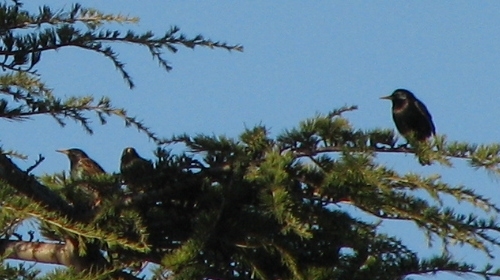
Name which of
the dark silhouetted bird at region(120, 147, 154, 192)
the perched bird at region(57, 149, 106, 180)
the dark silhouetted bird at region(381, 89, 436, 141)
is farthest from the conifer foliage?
the dark silhouetted bird at region(381, 89, 436, 141)

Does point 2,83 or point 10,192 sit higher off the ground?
point 2,83

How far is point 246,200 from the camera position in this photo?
3061 millimetres

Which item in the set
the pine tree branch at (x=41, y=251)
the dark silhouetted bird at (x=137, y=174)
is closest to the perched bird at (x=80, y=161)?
the pine tree branch at (x=41, y=251)

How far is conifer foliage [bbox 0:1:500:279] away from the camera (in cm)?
295

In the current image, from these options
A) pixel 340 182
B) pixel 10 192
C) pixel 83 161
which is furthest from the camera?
pixel 83 161

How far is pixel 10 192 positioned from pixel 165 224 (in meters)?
0.53

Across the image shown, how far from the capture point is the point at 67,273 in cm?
270

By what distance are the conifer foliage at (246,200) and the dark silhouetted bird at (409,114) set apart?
11.9 ft

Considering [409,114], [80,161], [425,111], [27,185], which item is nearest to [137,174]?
[27,185]

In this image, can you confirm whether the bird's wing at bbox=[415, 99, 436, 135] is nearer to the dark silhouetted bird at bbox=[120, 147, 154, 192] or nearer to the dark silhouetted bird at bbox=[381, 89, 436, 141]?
the dark silhouetted bird at bbox=[381, 89, 436, 141]

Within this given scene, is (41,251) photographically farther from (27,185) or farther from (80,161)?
(80,161)

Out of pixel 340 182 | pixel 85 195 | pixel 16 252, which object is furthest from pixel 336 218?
pixel 16 252

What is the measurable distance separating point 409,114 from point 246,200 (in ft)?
13.2

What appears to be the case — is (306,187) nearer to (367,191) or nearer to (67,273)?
(367,191)
